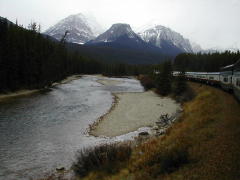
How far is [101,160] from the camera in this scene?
49.3 feet

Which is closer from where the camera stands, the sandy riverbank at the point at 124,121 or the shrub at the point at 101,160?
the shrub at the point at 101,160

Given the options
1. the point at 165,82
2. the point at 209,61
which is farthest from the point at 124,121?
the point at 209,61

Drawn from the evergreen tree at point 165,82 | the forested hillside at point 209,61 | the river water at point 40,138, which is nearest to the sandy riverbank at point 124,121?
the river water at point 40,138

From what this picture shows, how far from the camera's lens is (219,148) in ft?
40.4

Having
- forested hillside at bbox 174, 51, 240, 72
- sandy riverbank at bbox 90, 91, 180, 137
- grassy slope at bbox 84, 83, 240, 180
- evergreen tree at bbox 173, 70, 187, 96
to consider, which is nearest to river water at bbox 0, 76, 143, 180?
sandy riverbank at bbox 90, 91, 180, 137

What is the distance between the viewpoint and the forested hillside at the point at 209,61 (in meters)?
111

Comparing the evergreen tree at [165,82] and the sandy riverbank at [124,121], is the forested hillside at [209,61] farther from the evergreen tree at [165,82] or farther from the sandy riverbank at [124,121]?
the sandy riverbank at [124,121]

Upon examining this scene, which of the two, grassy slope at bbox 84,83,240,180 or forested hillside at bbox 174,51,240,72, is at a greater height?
forested hillside at bbox 174,51,240,72

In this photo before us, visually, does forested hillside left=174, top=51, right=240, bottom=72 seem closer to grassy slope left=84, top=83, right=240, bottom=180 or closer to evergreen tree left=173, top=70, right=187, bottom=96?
evergreen tree left=173, top=70, right=187, bottom=96

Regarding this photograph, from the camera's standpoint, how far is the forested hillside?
111 metres

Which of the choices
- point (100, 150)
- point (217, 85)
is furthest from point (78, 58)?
point (100, 150)

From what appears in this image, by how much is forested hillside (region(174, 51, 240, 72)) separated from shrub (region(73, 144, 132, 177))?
91016mm

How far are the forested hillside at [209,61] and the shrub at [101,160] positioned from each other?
9102 cm

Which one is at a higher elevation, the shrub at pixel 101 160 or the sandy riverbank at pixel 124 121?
the shrub at pixel 101 160
